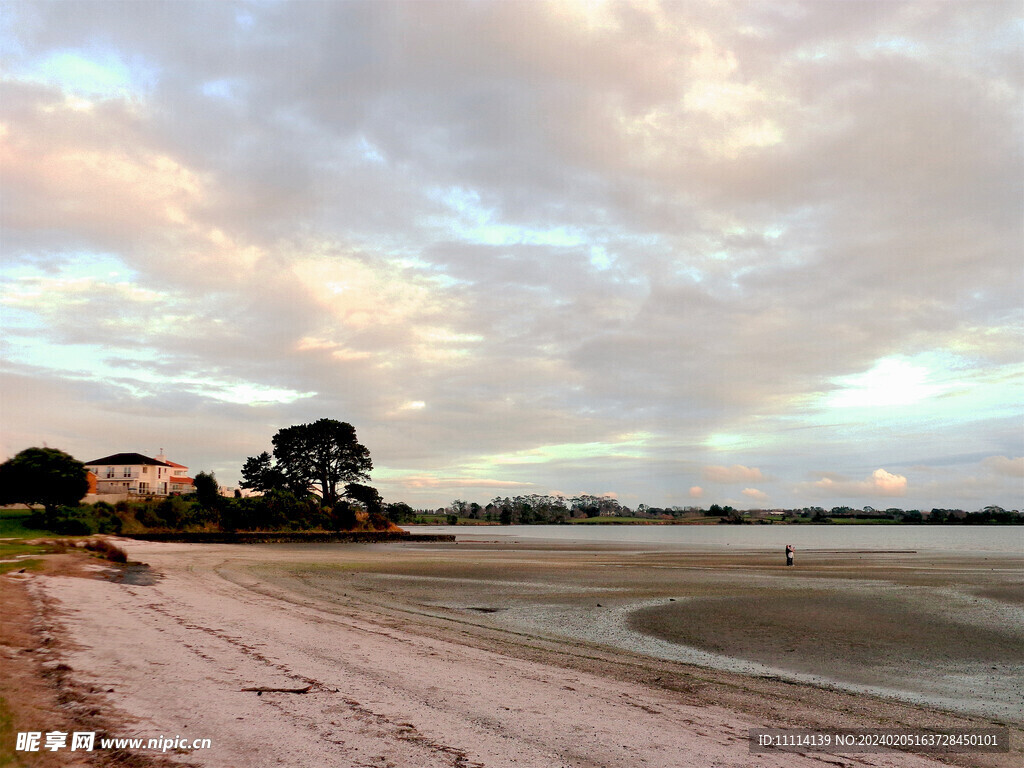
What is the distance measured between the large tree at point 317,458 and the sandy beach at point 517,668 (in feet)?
218

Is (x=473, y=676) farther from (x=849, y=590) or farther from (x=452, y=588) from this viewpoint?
(x=849, y=590)

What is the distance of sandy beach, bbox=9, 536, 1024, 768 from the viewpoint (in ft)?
25.7

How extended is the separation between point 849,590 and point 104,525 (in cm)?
6022

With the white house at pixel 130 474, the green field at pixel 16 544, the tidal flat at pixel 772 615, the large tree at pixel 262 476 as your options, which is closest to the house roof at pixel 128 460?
the white house at pixel 130 474

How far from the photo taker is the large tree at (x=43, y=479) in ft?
184

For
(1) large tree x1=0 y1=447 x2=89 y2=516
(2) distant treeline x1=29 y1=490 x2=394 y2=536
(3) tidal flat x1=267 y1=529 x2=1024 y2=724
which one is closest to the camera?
(3) tidal flat x1=267 y1=529 x2=1024 y2=724

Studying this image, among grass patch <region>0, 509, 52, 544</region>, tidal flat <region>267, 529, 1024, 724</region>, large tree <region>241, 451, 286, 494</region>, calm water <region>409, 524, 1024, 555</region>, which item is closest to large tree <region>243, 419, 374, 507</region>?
large tree <region>241, 451, 286, 494</region>

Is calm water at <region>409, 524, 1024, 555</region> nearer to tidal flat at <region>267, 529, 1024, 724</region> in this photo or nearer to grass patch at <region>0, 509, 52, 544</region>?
tidal flat at <region>267, 529, 1024, 724</region>

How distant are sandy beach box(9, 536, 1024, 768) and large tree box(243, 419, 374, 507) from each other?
66527mm

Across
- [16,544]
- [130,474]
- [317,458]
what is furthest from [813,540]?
[130,474]

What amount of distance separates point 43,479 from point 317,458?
38021 millimetres

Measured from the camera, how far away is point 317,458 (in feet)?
303

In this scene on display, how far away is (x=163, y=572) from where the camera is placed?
27312 mm

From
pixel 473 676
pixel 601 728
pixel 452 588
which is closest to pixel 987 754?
pixel 601 728
